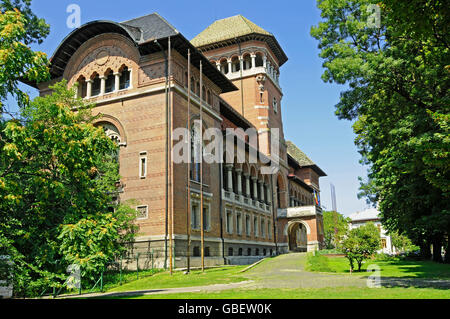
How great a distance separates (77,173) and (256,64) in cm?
4120

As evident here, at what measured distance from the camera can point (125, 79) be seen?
2917cm

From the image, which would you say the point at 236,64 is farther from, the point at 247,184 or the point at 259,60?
the point at 247,184

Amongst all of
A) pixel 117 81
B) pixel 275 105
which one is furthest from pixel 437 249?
pixel 117 81

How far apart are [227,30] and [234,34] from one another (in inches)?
104

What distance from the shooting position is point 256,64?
2019 inches

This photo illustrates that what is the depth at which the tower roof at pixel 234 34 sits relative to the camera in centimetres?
4950

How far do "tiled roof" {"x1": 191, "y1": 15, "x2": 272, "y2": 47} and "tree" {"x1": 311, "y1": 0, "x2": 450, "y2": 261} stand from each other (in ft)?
101

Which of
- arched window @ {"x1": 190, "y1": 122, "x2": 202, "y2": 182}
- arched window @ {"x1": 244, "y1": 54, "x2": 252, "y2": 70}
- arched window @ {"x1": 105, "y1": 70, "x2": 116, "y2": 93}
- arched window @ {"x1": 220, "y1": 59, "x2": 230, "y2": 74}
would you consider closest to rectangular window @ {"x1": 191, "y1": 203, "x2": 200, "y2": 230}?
arched window @ {"x1": 190, "y1": 122, "x2": 202, "y2": 182}

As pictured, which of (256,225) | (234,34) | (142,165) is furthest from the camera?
(234,34)

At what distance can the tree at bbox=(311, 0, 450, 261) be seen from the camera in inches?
566

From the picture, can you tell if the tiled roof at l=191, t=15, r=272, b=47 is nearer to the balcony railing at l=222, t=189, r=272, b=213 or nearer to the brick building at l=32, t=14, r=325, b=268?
the brick building at l=32, t=14, r=325, b=268
